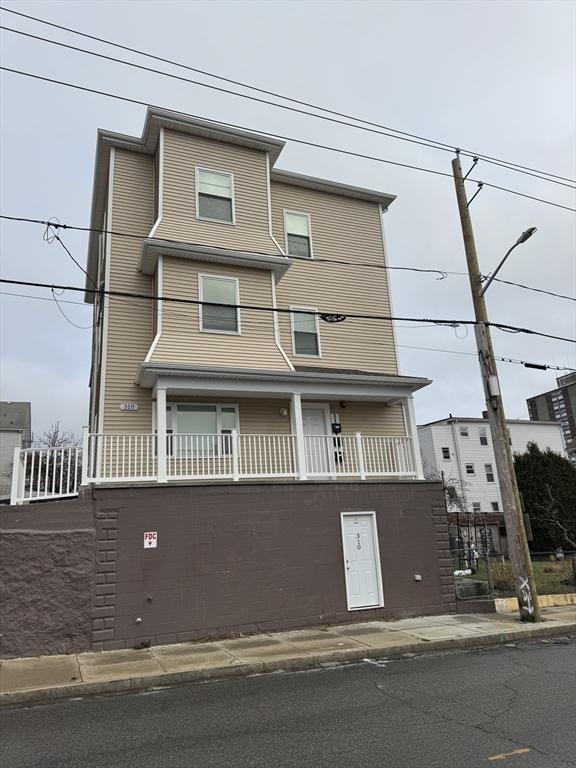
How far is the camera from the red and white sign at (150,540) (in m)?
10.2

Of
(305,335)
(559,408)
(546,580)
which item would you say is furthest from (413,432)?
(559,408)

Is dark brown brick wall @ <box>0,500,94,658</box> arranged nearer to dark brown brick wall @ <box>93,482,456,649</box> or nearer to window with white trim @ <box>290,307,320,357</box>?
dark brown brick wall @ <box>93,482,456,649</box>

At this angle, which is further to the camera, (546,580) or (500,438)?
(546,580)

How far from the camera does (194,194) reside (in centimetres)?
1459

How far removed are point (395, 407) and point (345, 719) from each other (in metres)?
10.9

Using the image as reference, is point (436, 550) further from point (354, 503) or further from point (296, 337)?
point (296, 337)

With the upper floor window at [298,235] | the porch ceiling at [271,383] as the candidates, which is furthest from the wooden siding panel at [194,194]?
the porch ceiling at [271,383]

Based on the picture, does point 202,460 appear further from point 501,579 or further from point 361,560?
point 501,579

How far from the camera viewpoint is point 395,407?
15828 mm

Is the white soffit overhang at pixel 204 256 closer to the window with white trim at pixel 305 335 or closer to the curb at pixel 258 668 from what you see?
the window with white trim at pixel 305 335

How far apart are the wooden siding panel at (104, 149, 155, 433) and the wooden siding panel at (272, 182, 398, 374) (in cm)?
379

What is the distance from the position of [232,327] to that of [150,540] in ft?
19.3

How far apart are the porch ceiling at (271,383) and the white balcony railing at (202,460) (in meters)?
1.07

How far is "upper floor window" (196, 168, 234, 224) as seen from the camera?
14703mm
